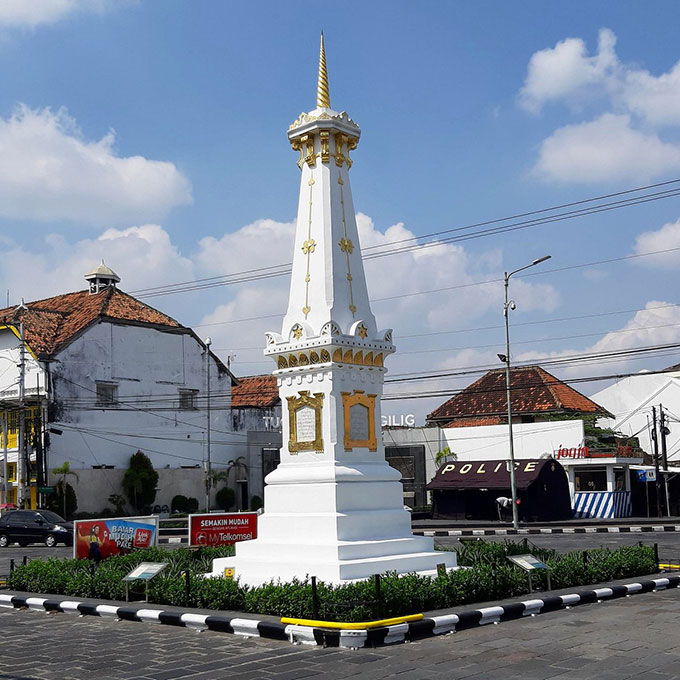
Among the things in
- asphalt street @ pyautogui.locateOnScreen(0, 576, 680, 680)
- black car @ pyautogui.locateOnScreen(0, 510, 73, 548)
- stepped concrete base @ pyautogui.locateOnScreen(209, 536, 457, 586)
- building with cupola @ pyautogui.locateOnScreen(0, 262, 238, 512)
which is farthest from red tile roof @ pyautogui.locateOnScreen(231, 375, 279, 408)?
asphalt street @ pyautogui.locateOnScreen(0, 576, 680, 680)

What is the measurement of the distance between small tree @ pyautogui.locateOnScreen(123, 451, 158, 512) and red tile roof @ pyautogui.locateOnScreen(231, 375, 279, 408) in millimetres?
9485

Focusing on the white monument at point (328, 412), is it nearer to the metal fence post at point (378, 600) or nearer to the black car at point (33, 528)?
the metal fence post at point (378, 600)

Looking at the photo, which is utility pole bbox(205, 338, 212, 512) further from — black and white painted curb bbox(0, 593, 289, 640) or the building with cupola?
black and white painted curb bbox(0, 593, 289, 640)

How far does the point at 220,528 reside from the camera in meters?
17.3

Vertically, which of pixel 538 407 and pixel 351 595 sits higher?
pixel 538 407

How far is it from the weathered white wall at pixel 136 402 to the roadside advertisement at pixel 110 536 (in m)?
24.2

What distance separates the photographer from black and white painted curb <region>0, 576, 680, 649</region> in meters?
10.2

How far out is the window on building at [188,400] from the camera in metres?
47.0

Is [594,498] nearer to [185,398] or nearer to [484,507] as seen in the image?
[484,507]

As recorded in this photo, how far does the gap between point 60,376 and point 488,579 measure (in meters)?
32.0

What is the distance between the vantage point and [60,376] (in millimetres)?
40938

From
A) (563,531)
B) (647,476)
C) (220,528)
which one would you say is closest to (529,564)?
(220,528)

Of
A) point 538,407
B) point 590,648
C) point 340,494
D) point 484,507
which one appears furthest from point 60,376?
point 590,648

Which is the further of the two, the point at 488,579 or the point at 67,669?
the point at 488,579
